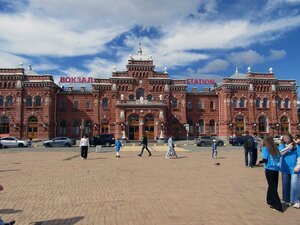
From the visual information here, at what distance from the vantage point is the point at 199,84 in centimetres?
5788

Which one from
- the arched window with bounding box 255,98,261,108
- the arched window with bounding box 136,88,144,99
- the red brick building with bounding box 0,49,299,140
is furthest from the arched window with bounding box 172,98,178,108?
the arched window with bounding box 255,98,261,108

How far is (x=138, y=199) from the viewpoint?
335 inches

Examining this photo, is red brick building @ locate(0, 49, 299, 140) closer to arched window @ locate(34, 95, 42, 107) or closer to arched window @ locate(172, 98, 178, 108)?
arched window @ locate(172, 98, 178, 108)

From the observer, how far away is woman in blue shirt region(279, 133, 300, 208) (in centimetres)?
774

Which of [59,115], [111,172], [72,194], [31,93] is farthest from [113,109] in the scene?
[72,194]

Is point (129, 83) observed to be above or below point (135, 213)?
above

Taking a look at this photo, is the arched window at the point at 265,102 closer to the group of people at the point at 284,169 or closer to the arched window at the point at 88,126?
the arched window at the point at 88,126

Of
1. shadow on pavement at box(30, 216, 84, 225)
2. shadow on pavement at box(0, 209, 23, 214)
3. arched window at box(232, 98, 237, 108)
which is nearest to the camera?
shadow on pavement at box(30, 216, 84, 225)

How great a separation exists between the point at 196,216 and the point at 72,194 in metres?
4.25

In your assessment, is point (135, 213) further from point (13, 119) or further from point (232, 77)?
point (232, 77)

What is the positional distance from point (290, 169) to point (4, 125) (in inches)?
1958

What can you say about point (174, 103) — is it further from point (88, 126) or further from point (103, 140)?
point (103, 140)

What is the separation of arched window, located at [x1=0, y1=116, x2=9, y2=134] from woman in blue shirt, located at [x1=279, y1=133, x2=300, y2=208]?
49.2 metres

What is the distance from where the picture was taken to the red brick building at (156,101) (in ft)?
163
